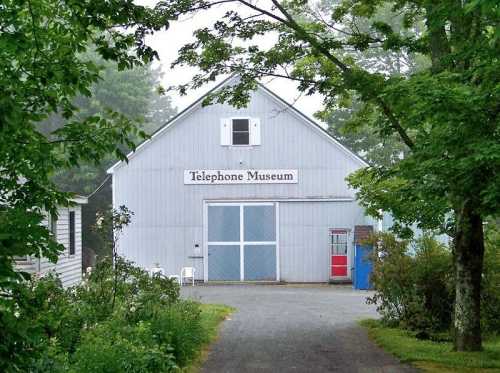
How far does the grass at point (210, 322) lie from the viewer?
1103 centimetres

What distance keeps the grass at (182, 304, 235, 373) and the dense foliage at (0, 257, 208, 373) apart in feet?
0.45

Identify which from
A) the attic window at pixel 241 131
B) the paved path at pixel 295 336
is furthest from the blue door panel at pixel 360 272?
the attic window at pixel 241 131

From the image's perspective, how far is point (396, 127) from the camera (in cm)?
1296

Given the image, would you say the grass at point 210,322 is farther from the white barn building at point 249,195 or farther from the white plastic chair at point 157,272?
the white barn building at point 249,195

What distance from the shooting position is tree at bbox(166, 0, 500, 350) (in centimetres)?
856

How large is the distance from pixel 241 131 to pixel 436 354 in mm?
17617

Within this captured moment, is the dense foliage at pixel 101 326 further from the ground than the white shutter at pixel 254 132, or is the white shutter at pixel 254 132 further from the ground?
the white shutter at pixel 254 132

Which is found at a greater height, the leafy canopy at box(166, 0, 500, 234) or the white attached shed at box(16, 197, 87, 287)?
the leafy canopy at box(166, 0, 500, 234)

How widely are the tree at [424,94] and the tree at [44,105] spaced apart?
120 inches

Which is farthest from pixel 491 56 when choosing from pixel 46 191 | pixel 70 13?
pixel 46 191

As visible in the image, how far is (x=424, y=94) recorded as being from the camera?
8.60 metres

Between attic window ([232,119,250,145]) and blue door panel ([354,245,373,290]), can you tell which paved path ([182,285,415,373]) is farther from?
attic window ([232,119,250,145])

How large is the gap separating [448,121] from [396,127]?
4327 mm

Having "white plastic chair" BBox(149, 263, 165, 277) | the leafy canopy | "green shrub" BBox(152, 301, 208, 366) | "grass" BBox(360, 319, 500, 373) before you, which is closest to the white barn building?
"white plastic chair" BBox(149, 263, 165, 277)
